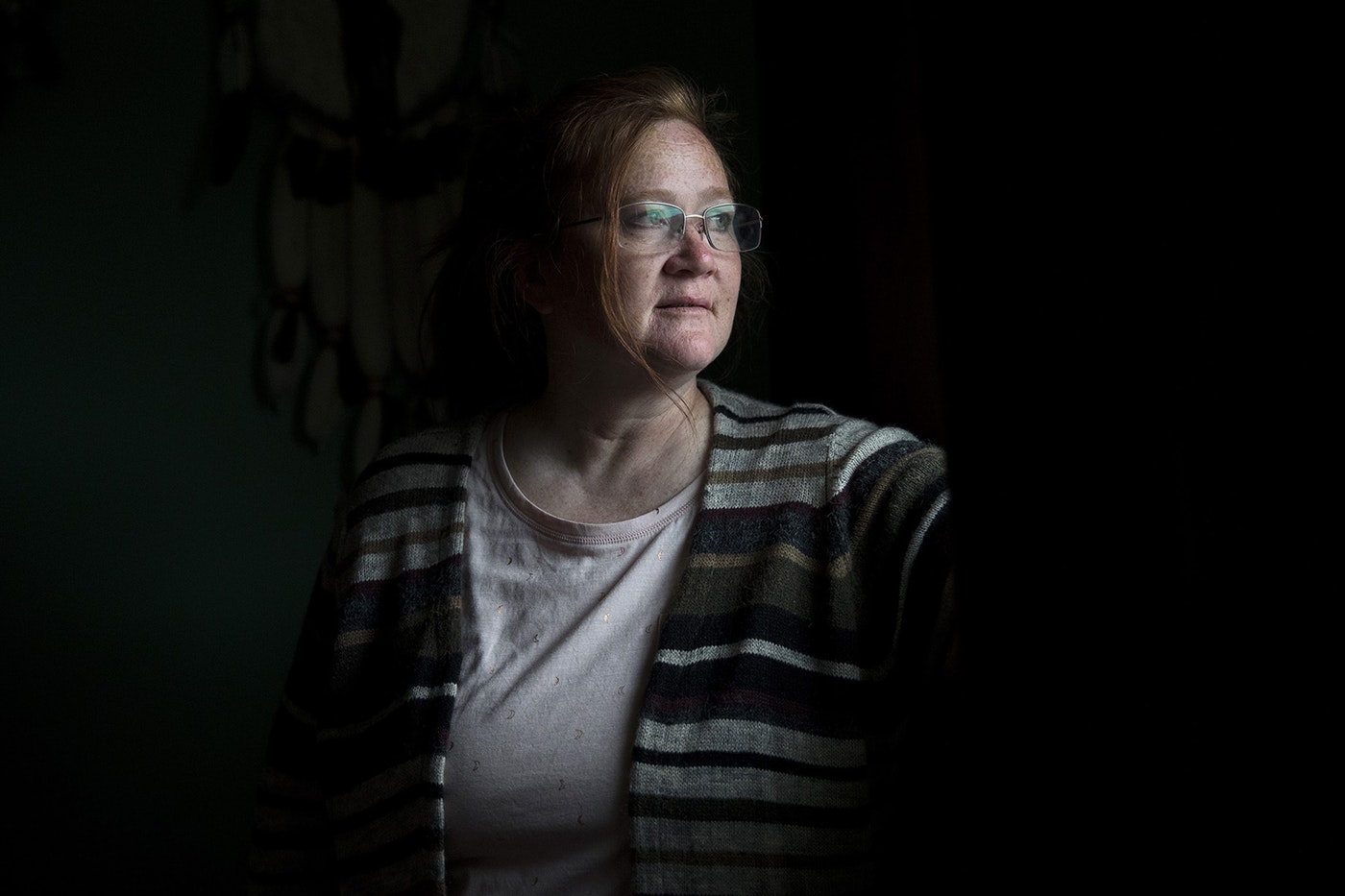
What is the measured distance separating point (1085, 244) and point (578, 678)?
0.79 m

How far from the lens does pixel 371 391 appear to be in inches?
76.7

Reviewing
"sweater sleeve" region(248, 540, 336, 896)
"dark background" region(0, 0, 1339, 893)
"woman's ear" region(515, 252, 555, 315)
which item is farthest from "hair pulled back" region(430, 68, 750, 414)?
"dark background" region(0, 0, 1339, 893)

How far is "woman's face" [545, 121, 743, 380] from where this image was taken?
1.14m

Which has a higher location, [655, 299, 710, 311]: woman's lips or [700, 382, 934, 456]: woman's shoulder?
[655, 299, 710, 311]: woman's lips

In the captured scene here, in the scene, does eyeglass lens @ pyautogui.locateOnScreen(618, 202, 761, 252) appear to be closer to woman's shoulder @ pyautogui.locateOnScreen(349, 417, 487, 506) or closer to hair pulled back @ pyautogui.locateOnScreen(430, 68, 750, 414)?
hair pulled back @ pyautogui.locateOnScreen(430, 68, 750, 414)

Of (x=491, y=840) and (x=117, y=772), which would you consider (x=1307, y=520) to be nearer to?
(x=491, y=840)

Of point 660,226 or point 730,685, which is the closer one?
point 730,685

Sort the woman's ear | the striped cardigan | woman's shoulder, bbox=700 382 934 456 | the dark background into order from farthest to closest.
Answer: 1. the woman's ear
2. woman's shoulder, bbox=700 382 934 456
3. the striped cardigan
4. the dark background

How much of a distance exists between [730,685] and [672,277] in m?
0.44

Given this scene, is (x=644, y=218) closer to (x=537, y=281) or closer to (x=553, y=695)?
(x=537, y=281)

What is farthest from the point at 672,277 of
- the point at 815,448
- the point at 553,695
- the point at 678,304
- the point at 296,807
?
the point at 296,807

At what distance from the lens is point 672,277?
3.77 ft

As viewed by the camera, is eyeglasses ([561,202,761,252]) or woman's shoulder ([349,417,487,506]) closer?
eyeglasses ([561,202,761,252])

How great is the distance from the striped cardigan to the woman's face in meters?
0.13
